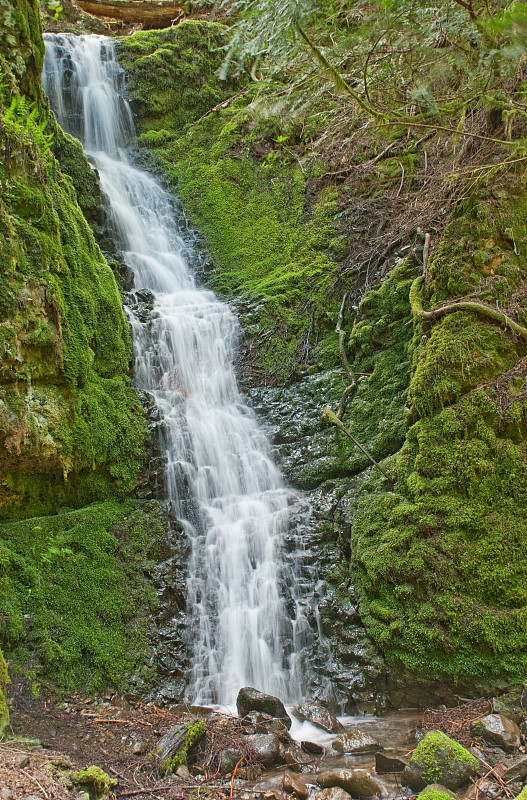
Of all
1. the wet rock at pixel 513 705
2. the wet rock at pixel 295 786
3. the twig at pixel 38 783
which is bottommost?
the wet rock at pixel 295 786

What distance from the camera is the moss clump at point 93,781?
356 centimetres

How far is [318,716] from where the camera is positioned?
16.8 ft

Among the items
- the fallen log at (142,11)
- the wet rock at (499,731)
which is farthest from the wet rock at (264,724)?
the fallen log at (142,11)

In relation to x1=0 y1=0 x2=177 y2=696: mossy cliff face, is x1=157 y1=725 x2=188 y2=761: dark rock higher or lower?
lower

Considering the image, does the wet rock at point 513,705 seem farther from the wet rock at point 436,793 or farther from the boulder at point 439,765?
the wet rock at point 436,793

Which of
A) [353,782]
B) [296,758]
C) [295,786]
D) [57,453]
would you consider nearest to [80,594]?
[57,453]

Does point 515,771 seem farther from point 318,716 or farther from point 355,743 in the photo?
point 318,716

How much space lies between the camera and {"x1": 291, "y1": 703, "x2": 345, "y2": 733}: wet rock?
16.3 ft

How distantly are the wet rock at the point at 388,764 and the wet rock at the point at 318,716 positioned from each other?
0.78m

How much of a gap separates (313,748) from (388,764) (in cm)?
70

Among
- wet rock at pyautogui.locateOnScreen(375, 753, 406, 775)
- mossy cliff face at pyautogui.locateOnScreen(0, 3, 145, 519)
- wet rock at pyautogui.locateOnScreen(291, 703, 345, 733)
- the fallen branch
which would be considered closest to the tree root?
the fallen branch

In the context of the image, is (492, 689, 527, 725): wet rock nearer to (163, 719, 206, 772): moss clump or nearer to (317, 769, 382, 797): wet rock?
(317, 769, 382, 797): wet rock

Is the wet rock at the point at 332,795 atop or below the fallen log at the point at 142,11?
below

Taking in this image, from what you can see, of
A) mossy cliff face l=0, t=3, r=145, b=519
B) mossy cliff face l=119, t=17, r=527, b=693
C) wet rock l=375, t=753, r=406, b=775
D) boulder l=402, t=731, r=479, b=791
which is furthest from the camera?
mossy cliff face l=0, t=3, r=145, b=519
